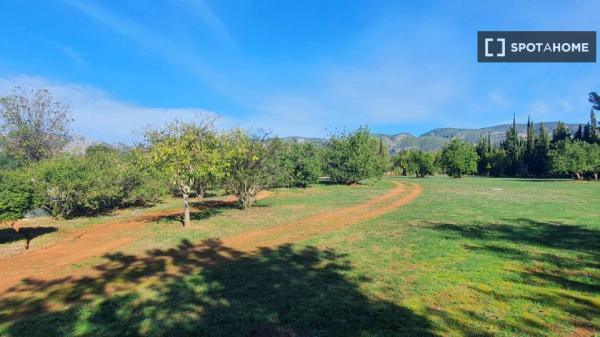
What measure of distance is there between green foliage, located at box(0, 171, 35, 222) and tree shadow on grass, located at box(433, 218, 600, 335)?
16230mm

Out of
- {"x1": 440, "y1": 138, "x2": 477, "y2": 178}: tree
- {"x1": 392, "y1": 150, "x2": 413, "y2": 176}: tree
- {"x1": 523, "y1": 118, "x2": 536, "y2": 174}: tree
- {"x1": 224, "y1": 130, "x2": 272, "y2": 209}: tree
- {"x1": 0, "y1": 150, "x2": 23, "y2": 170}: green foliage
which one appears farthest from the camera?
{"x1": 392, "y1": 150, "x2": 413, "y2": 176}: tree

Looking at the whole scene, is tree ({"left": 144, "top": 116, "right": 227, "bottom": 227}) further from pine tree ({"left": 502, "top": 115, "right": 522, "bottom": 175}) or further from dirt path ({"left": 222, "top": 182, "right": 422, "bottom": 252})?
pine tree ({"left": 502, "top": 115, "right": 522, "bottom": 175})

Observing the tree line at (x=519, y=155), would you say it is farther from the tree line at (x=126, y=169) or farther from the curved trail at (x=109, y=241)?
the curved trail at (x=109, y=241)

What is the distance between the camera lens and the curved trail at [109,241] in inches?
412

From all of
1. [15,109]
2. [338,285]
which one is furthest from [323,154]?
[338,285]

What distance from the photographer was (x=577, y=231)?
45.6 ft

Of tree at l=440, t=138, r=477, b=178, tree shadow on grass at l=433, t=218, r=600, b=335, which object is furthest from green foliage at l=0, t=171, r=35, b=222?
tree at l=440, t=138, r=477, b=178

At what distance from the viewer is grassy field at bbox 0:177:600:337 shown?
6047mm

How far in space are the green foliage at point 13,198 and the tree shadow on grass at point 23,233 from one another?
5.09 ft

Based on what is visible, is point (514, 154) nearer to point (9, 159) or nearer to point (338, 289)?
point (338, 289)

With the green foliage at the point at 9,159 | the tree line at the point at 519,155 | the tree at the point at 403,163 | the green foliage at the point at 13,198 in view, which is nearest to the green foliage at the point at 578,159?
the tree line at the point at 519,155

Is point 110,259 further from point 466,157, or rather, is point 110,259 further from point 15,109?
point 466,157

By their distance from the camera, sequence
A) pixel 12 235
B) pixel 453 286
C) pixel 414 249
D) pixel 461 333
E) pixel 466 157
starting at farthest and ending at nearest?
pixel 466 157
pixel 12 235
pixel 414 249
pixel 453 286
pixel 461 333

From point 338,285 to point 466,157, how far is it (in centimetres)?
8185
